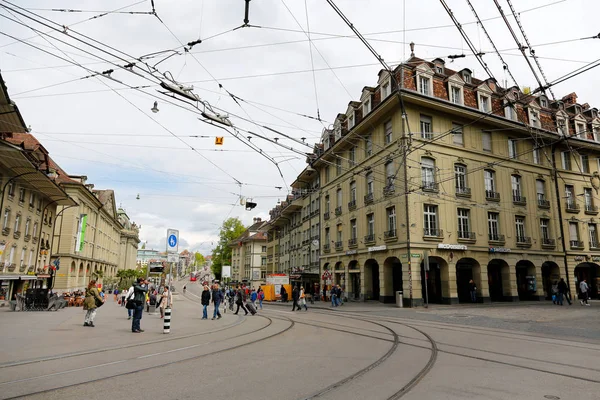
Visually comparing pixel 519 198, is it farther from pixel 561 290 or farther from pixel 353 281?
pixel 353 281

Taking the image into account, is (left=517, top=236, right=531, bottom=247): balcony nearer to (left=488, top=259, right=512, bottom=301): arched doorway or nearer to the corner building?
the corner building

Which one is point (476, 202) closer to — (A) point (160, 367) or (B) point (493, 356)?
(B) point (493, 356)

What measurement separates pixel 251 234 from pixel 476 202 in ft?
195

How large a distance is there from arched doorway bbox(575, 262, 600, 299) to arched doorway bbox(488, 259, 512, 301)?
9.22 m

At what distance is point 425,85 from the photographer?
28312 millimetres

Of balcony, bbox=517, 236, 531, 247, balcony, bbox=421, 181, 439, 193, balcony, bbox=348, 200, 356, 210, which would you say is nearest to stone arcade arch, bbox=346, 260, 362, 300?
balcony, bbox=348, 200, 356, 210

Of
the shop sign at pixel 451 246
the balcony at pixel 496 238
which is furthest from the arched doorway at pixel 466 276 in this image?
the balcony at pixel 496 238

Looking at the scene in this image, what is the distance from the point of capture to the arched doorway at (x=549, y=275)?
3269 centimetres

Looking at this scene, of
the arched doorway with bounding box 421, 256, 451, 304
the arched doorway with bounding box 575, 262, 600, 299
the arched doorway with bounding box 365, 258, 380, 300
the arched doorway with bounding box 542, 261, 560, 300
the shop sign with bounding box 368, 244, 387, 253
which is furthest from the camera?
the arched doorway with bounding box 575, 262, 600, 299

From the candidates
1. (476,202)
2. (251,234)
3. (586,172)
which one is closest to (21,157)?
(476,202)

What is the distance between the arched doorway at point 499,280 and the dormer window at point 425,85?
13671mm

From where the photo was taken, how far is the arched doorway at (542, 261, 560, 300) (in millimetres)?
32688

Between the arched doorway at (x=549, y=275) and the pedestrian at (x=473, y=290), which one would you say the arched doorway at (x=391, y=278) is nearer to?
the pedestrian at (x=473, y=290)

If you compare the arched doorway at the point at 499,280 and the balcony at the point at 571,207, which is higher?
the balcony at the point at 571,207
